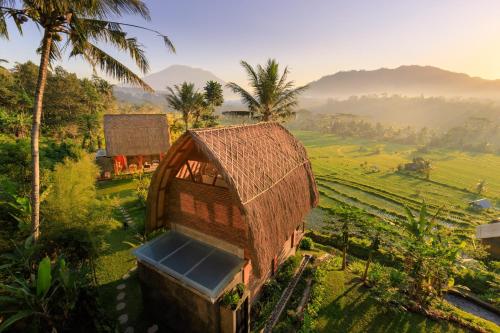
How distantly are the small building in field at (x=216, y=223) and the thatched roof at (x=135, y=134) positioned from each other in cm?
1632

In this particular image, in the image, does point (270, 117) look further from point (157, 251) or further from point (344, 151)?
point (344, 151)

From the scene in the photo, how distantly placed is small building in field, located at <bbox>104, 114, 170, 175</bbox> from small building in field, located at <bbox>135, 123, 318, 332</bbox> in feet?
53.5

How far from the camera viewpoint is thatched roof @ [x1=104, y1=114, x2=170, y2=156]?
22.4 meters

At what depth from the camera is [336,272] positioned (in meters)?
11.2

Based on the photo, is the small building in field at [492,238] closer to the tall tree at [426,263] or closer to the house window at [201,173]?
the tall tree at [426,263]

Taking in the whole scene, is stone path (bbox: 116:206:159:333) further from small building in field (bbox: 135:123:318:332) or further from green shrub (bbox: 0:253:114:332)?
small building in field (bbox: 135:123:318:332)

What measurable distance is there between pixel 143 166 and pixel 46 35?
18.2m

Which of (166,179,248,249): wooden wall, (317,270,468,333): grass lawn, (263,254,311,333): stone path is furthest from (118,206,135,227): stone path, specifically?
(317,270,468,333): grass lawn

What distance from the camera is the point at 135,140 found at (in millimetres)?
23234

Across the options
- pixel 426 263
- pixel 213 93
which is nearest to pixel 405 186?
pixel 426 263

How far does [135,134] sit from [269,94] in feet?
46.9

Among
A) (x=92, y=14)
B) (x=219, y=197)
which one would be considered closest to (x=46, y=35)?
(x=92, y=14)

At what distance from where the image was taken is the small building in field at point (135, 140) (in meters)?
22.5

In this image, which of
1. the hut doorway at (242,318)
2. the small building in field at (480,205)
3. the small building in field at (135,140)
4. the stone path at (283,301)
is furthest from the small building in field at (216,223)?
the small building in field at (480,205)
